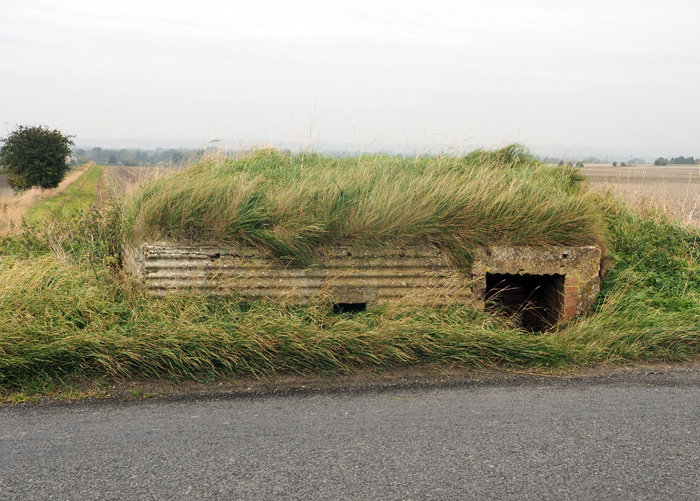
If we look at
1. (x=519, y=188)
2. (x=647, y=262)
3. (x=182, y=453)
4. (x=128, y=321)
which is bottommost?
(x=182, y=453)

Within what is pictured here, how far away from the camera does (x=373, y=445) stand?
10.4 ft

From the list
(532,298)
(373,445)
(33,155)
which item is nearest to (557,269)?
(532,298)

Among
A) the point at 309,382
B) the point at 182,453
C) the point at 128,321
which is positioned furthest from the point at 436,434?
the point at 128,321

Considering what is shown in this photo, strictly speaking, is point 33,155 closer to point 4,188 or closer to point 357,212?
point 4,188

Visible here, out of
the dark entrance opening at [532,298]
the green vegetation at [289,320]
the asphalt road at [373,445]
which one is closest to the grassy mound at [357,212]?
the green vegetation at [289,320]

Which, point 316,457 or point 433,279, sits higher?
point 433,279

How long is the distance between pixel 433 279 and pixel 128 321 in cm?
262

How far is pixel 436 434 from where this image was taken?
3311 millimetres

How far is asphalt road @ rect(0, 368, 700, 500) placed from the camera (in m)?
2.75

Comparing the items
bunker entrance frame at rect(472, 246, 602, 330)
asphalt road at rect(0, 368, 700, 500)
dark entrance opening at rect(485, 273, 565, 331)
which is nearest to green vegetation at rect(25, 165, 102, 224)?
asphalt road at rect(0, 368, 700, 500)

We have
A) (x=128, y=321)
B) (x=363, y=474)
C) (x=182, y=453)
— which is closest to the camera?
(x=363, y=474)

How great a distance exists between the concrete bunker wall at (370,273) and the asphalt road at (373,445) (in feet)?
4.05

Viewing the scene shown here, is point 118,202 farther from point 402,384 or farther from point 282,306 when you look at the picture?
point 402,384

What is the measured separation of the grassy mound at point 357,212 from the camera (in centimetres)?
500
